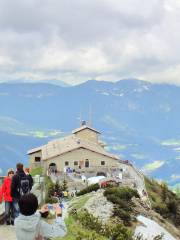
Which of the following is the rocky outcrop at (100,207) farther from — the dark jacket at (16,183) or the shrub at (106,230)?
the dark jacket at (16,183)

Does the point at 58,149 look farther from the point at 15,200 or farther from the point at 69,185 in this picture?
the point at 15,200

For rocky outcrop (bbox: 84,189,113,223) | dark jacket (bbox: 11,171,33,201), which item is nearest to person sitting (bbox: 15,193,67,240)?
dark jacket (bbox: 11,171,33,201)

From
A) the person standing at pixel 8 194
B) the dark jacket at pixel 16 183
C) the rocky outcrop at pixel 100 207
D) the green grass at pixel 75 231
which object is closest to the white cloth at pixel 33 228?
the dark jacket at pixel 16 183

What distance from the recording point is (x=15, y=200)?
18391 mm

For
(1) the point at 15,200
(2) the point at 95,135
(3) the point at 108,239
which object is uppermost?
(2) the point at 95,135

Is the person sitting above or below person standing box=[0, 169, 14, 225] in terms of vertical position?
below

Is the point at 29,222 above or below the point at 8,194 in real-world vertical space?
below

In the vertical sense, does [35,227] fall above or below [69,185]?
below

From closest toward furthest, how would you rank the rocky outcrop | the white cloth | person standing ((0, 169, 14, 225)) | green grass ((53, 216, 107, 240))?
the white cloth < person standing ((0, 169, 14, 225)) < green grass ((53, 216, 107, 240)) < the rocky outcrop

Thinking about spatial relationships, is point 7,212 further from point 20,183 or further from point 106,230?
point 106,230

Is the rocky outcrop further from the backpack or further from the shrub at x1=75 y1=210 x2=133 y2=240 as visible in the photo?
the backpack

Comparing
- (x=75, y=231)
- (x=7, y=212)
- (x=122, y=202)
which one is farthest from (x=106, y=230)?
(x=122, y=202)

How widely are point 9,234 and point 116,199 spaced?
1728cm

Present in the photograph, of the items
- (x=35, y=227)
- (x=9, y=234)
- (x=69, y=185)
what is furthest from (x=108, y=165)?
(x=35, y=227)
